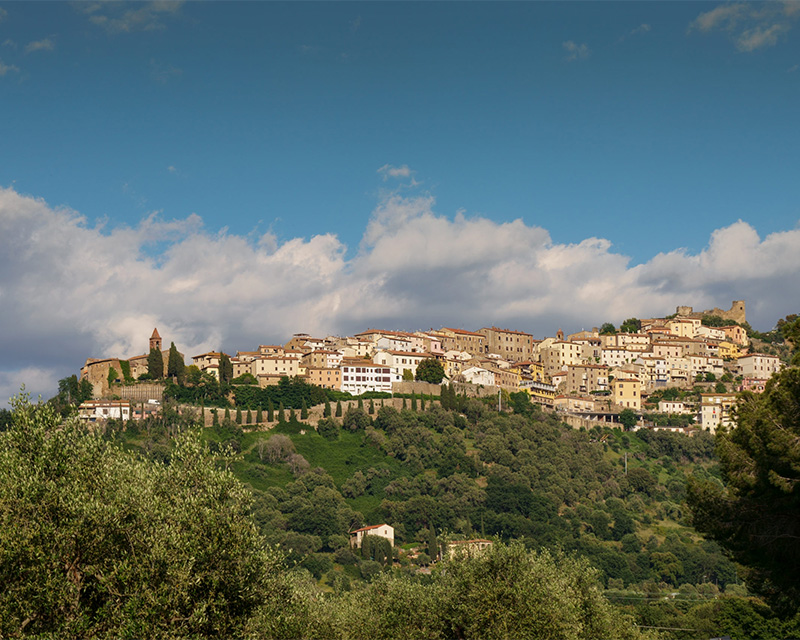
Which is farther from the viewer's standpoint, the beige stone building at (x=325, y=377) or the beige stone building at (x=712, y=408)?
the beige stone building at (x=712, y=408)

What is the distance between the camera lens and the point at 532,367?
145 metres

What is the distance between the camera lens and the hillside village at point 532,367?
12356 centimetres

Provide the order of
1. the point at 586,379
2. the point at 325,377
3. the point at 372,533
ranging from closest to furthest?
1. the point at 372,533
2. the point at 325,377
3. the point at 586,379

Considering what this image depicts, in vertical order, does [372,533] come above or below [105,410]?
below

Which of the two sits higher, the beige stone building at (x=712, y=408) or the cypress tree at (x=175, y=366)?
the cypress tree at (x=175, y=366)

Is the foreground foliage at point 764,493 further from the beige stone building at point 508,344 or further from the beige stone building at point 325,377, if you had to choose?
the beige stone building at point 508,344

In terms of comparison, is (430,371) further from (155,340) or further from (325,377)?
(155,340)

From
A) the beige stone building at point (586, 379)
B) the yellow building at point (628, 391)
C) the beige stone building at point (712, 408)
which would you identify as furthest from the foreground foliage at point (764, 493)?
the beige stone building at point (586, 379)

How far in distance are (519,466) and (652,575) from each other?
24960 millimetres

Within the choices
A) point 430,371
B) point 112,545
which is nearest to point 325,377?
point 430,371

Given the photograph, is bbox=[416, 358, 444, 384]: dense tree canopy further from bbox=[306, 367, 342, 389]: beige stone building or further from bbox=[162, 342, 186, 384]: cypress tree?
bbox=[162, 342, 186, 384]: cypress tree

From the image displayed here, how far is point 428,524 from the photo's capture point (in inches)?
3730

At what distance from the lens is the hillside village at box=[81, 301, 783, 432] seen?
124 meters

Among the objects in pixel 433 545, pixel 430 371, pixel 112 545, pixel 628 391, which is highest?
pixel 430 371
